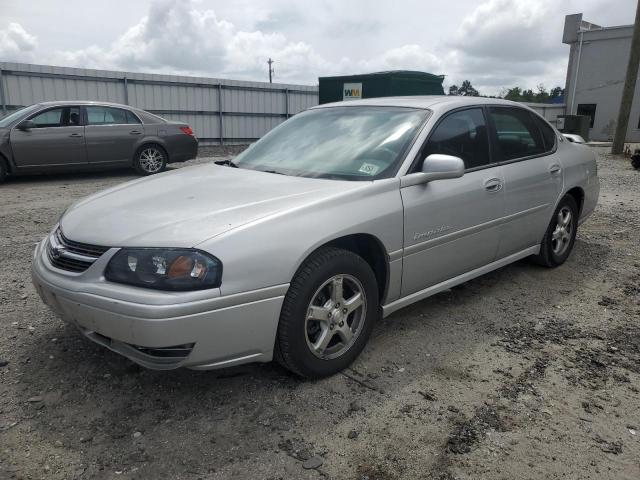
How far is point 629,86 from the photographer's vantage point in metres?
14.6

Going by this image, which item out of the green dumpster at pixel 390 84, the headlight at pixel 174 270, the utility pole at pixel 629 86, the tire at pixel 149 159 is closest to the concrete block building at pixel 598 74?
the utility pole at pixel 629 86

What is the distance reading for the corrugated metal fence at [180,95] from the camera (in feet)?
48.6

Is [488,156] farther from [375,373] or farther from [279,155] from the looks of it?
[375,373]

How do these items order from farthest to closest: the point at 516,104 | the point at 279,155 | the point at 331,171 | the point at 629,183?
the point at 629,183
the point at 516,104
the point at 279,155
the point at 331,171

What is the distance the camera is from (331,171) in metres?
3.32

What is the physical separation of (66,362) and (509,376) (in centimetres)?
257

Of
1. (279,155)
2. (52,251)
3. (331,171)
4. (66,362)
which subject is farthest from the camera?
(279,155)

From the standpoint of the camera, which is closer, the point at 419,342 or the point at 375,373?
the point at 375,373

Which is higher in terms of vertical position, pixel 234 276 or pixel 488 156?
pixel 488 156

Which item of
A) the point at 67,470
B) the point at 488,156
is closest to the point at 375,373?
the point at 67,470

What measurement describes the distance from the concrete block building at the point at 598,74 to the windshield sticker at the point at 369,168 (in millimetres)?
25301

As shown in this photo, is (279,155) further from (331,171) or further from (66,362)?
(66,362)

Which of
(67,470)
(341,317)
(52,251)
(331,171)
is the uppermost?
(331,171)

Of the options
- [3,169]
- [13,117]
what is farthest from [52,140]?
[3,169]
